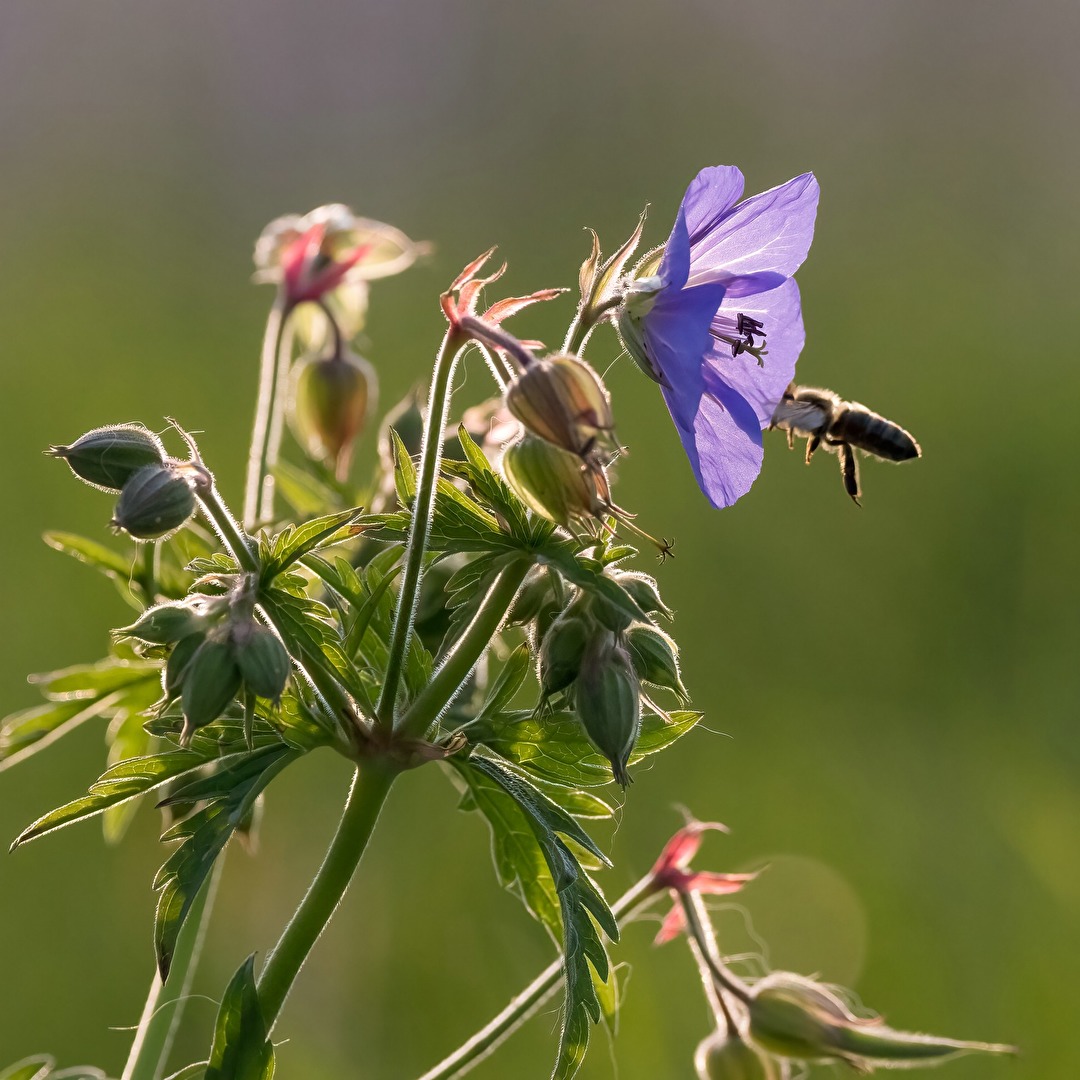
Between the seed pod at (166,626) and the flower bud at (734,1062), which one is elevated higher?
the seed pod at (166,626)

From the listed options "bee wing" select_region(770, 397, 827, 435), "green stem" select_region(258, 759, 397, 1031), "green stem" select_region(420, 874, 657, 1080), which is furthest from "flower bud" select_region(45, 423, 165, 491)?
"bee wing" select_region(770, 397, 827, 435)

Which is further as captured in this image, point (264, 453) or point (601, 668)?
point (264, 453)

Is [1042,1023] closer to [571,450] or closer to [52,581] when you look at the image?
[571,450]

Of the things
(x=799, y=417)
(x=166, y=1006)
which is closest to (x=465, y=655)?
(x=166, y=1006)

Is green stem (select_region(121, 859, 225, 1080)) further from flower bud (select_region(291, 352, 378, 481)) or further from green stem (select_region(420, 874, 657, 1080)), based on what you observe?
flower bud (select_region(291, 352, 378, 481))

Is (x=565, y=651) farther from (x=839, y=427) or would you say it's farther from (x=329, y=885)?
(x=839, y=427)

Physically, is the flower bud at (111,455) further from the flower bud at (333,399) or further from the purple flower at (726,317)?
the flower bud at (333,399)

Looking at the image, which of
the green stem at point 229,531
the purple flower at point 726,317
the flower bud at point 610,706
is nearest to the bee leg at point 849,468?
the purple flower at point 726,317
